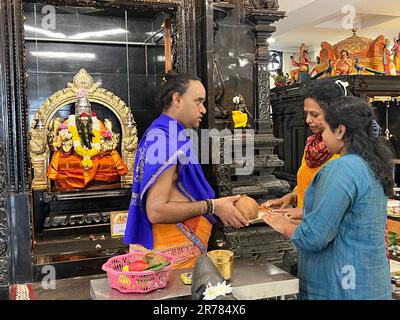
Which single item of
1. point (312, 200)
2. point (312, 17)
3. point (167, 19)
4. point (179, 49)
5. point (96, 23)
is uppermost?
point (312, 17)

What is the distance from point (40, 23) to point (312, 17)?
13.0ft

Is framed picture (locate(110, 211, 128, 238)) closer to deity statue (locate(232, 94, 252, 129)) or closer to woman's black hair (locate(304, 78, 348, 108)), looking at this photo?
deity statue (locate(232, 94, 252, 129))

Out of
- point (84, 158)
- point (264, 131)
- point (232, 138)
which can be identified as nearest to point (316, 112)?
point (232, 138)

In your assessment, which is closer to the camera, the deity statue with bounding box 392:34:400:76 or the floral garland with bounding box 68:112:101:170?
the floral garland with bounding box 68:112:101:170

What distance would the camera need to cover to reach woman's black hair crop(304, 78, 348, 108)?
1.80 m

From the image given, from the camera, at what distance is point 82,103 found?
15.1 ft

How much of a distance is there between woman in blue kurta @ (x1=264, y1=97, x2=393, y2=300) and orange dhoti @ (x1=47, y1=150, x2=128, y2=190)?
Result: 10.9ft

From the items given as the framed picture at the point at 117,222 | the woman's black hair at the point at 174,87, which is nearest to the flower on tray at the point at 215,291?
the woman's black hair at the point at 174,87

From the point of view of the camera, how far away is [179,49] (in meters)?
3.50

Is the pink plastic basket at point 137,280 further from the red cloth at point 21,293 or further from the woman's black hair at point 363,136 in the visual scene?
the woman's black hair at point 363,136

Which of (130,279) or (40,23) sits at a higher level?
(40,23)

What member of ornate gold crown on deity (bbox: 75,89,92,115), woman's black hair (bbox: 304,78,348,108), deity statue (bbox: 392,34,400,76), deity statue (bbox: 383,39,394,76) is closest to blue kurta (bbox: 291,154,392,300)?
woman's black hair (bbox: 304,78,348,108)

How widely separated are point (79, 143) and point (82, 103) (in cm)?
45
